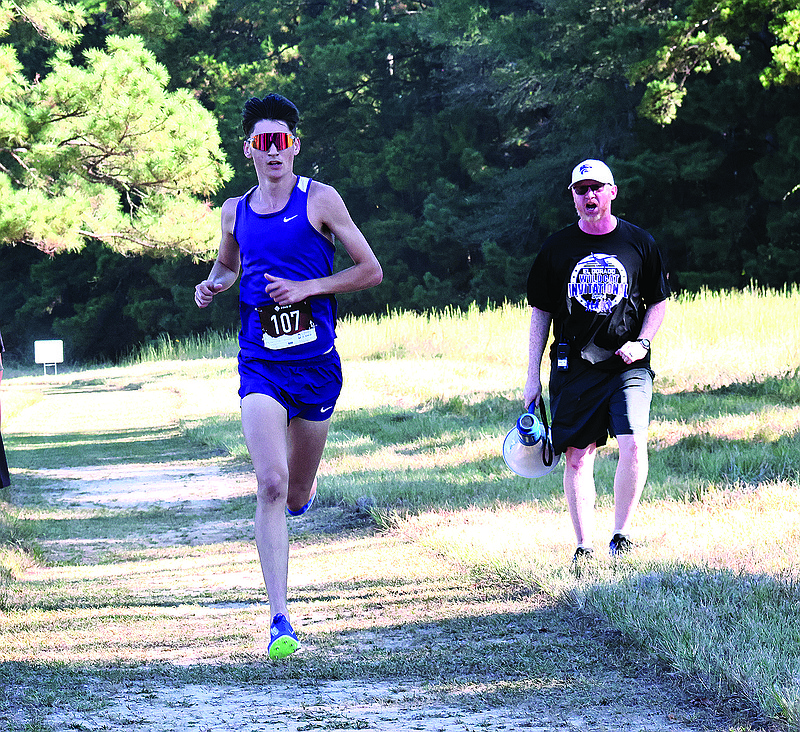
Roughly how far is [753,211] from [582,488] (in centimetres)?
2959

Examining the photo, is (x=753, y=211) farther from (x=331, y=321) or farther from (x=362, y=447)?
(x=331, y=321)

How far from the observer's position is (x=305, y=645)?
4742 mm

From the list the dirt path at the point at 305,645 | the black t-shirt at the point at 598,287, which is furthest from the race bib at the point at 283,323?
the black t-shirt at the point at 598,287

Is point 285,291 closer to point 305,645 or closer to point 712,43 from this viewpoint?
point 305,645

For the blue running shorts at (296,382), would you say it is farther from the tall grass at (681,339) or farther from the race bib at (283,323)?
the tall grass at (681,339)

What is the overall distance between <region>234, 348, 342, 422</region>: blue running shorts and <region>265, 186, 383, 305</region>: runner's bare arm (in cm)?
30

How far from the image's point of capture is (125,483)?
34.6 ft

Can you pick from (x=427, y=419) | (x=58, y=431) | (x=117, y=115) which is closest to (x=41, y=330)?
(x=117, y=115)

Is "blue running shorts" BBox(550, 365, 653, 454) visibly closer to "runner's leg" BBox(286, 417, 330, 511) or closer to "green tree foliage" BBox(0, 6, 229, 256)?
"runner's leg" BBox(286, 417, 330, 511)

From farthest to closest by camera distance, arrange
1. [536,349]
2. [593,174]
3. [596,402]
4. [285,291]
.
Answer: [536,349] < [596,402] < [593,174] < [285,291]


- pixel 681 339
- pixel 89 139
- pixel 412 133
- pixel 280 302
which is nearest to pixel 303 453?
pixel 280 302

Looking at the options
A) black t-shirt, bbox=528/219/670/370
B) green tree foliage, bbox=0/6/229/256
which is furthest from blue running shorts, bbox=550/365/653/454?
green tree foliage, bbox=0/6/229/256

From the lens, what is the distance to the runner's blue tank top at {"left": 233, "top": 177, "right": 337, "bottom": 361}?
15.4 ft

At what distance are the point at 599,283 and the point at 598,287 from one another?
0.06 feet
